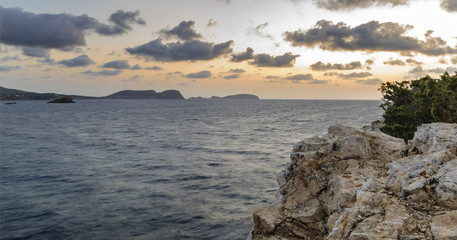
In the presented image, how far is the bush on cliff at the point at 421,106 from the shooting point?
28.8 m

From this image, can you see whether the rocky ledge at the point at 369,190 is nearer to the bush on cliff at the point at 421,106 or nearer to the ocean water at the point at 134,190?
the ocean water at the point at 134,190

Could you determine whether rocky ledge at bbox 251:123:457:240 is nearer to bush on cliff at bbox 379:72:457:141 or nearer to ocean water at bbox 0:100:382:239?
ocean water at bbox 0:100:382:239

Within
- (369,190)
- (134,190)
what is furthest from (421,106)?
(134,190)

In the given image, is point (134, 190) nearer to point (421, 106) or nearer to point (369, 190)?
point (369, 190)

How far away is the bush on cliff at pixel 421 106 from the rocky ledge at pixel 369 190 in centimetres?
1741

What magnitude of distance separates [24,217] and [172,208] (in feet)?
41.6

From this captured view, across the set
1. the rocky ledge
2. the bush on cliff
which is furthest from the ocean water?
the bush on cliff

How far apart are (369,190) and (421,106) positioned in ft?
103

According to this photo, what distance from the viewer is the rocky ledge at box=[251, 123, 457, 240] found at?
7.21 meters

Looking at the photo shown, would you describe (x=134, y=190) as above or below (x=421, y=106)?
below

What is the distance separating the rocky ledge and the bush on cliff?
17.4 meters

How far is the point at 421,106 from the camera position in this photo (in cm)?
3478

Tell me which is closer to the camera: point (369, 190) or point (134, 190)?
point (369, 190)

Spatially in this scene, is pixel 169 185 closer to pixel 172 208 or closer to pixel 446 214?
pixel 172 208
